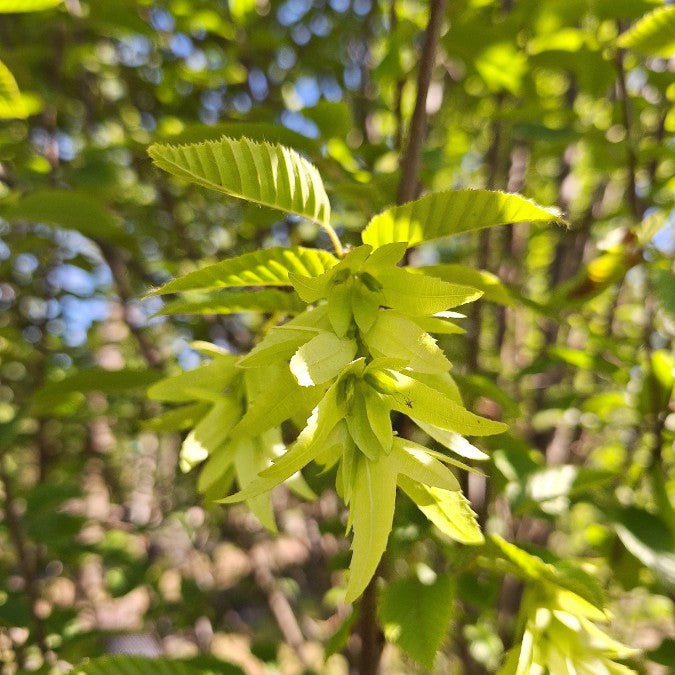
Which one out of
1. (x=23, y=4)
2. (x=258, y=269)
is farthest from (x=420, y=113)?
(x=23, y=4)

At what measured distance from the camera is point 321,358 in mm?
575

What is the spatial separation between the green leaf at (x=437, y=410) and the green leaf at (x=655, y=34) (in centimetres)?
89

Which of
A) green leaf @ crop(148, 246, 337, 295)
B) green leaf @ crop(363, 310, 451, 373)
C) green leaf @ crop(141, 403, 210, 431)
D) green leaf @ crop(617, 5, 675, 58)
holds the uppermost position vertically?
green leaf @ crop(617, 5, 675, 58)

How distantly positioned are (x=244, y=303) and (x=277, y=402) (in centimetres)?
16

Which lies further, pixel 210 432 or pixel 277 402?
pixel 210 432

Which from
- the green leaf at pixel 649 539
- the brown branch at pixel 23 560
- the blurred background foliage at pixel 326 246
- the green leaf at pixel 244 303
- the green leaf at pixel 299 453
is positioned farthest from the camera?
the brown branch at pixel 23 560

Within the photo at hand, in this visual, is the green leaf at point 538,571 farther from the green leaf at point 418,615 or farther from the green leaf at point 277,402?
the green leaf at point 277,402

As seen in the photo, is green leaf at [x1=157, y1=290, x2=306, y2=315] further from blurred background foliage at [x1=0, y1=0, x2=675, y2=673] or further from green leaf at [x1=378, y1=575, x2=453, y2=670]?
green leaf at [x1=378, y1=575, x2=453, y2=670]

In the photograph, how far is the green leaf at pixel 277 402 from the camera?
0.63m

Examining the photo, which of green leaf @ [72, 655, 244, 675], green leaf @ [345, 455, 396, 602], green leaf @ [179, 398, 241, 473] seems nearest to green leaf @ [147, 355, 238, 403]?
green leaf @ [179, 398, 241, 473]

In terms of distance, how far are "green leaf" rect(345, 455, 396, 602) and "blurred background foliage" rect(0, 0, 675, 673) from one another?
0.31 metres

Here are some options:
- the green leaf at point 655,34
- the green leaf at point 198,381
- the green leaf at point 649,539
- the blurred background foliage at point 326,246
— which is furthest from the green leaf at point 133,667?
the green leaf at point 655,34

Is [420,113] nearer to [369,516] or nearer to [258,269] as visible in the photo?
[258,269]

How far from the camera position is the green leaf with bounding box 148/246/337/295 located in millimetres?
649
